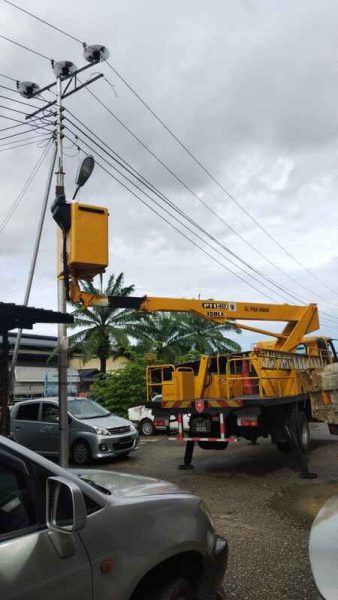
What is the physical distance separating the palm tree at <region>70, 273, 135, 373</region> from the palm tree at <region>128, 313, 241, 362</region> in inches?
34.1

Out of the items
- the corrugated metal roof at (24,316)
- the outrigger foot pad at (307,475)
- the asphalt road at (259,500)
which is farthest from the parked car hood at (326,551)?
the outrigger foot pad at (307,475)

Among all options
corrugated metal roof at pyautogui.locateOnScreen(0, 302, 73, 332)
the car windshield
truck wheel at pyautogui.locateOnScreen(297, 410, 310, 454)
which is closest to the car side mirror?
corrugated metal roof at pyautogui.locateOnScreen(0, 302, 73, 332)

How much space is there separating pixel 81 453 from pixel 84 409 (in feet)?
→ 4.29

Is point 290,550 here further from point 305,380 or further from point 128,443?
point 128,443

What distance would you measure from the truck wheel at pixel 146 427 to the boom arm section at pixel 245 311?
23.7 ft

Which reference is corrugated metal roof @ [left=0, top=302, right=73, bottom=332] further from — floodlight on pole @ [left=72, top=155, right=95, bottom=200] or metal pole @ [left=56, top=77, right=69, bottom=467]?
floodlight on pole @ [left=72, top=155, right=95, bottom=200]

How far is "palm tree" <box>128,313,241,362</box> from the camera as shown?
2700 cm

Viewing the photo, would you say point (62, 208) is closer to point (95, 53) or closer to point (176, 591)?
point (176, 591)

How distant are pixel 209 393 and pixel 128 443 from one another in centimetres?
267

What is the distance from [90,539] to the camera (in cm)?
229

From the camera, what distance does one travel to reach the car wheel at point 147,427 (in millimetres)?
17234

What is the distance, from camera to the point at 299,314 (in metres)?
11.5

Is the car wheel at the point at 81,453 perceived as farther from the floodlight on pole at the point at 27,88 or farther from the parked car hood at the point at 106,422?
the floodlight on pole at the point at 27,88

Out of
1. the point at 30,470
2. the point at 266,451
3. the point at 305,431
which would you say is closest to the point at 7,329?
the point at 30,470
